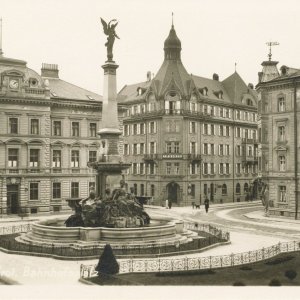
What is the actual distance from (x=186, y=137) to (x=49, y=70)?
20.7 meters

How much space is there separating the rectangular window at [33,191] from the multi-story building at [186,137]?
20.5 m

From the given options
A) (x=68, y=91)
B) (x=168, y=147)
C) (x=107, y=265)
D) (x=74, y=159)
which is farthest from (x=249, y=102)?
(x=107, y=265)

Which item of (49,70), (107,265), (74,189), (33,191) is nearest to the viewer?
(107,265)

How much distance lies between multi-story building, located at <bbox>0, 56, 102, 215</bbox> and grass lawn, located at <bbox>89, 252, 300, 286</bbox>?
33.8m

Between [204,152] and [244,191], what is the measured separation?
1238 centimetres

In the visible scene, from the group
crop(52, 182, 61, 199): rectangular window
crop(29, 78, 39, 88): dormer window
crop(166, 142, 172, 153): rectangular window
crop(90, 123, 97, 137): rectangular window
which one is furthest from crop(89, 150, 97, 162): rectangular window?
crop(166, 142, 172, 153): rectangular window

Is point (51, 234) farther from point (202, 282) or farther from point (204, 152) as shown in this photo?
point (204, 152)

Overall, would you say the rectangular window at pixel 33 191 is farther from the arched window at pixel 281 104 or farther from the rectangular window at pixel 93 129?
the arched window at pixel 281 104

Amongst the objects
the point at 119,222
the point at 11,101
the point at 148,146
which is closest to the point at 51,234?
the point at 119,222

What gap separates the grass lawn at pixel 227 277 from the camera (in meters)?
21.2

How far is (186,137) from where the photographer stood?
73.2m

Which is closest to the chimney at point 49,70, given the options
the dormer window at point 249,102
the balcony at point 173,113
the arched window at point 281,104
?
the balcony at point 173,113

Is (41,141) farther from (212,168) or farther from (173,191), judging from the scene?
(212,168)

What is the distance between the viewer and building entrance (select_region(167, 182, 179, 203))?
238ft
